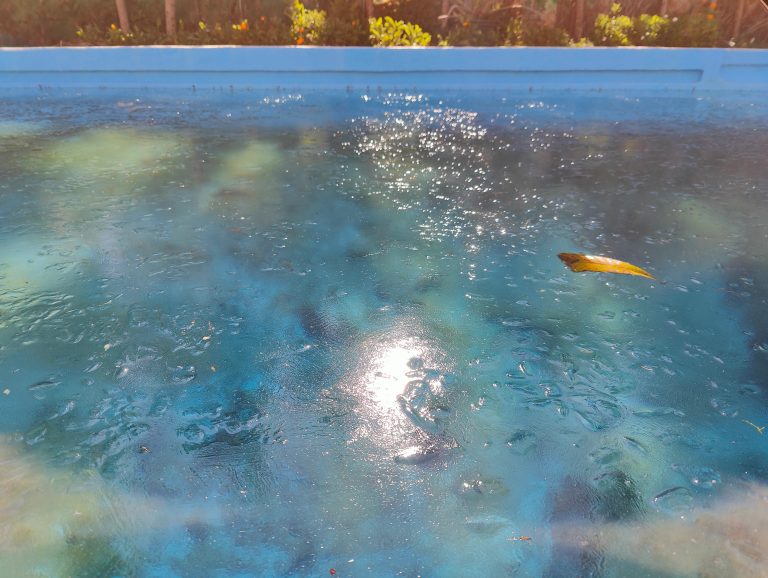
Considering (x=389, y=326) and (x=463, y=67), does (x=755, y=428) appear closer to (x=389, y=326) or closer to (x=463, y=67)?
(x=389, y=326)

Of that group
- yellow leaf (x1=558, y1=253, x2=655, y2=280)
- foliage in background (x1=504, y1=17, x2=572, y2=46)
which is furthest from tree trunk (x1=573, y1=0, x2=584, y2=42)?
yellow leaf (x1=558, y1=253, x2=655, y2=280)

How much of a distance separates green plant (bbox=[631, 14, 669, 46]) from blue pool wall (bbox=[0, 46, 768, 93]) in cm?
193

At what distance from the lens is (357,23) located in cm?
1134

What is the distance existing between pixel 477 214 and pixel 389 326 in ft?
6.54

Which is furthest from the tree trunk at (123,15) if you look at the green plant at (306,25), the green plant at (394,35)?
the green plant at (394,35)

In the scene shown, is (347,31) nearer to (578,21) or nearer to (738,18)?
(578,21)

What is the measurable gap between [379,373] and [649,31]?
12.1 meters

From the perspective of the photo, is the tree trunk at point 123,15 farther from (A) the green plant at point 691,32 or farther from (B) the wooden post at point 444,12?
Answer: (A) the green plant at point 691,32

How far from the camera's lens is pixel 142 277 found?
150 inches

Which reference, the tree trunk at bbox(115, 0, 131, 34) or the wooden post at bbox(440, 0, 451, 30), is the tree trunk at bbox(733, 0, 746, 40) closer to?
the wooden post at bbox(440, 0, 451, 30)

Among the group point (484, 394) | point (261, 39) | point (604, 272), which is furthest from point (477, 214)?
point (261, 39)

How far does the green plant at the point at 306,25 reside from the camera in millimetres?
→ 11123

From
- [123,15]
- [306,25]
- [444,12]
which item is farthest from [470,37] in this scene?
[123,15]

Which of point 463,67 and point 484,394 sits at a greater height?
point 463,67
